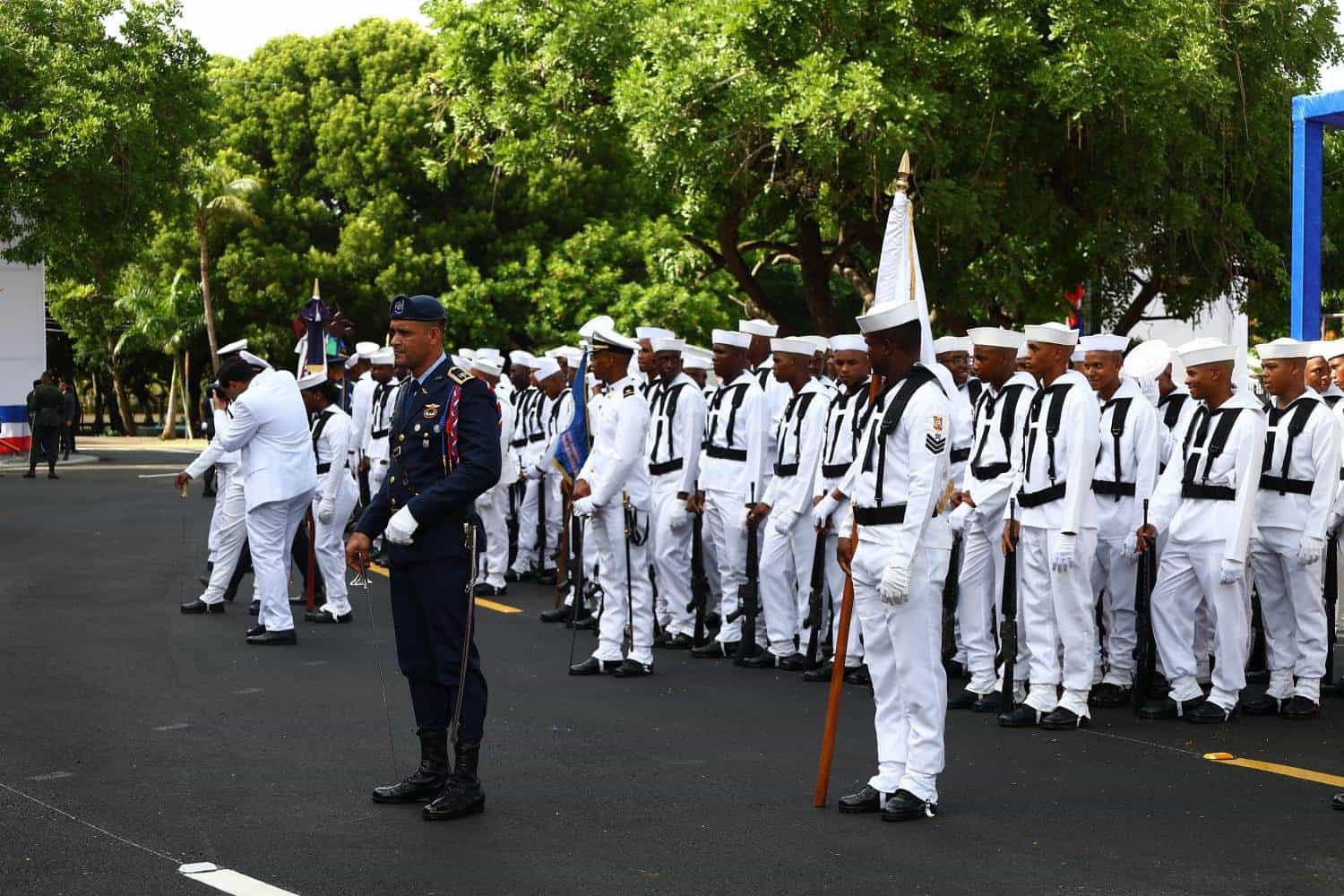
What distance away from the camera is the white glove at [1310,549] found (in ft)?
32.3

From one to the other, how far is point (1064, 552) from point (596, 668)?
328 centimetres

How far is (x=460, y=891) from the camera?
6.05 m

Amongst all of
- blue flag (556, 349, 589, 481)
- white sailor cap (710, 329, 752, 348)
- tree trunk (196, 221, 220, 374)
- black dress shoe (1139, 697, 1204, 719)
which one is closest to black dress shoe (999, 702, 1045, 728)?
black dress shoe (1139, 697, 1204, 719)

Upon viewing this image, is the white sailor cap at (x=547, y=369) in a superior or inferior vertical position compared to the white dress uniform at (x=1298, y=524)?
superior

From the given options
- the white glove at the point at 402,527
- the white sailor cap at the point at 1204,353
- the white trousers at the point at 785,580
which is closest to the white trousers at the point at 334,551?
the white trousers at the point at 785,580

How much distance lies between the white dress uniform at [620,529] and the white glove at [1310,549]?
13.2ft

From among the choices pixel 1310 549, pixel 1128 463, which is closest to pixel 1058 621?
pixel 1128 463

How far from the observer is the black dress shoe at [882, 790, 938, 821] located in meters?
7.15

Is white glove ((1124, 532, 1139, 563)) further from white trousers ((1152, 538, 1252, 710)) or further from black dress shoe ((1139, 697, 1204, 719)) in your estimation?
black dress shoe ((1139, 697, 1204, 719))

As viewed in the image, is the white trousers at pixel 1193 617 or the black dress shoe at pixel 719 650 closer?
the white trousers at pixel 1193 617

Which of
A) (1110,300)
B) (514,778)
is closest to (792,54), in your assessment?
(1110,300)

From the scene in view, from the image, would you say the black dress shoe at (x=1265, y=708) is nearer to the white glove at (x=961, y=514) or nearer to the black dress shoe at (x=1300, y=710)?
the black dress shoe at (x=1300, y=710)

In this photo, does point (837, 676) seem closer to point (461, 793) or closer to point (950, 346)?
point (461, 793)

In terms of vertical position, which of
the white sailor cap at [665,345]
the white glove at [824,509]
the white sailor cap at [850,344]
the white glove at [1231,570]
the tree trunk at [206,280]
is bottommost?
the white glove at [1231,570]
